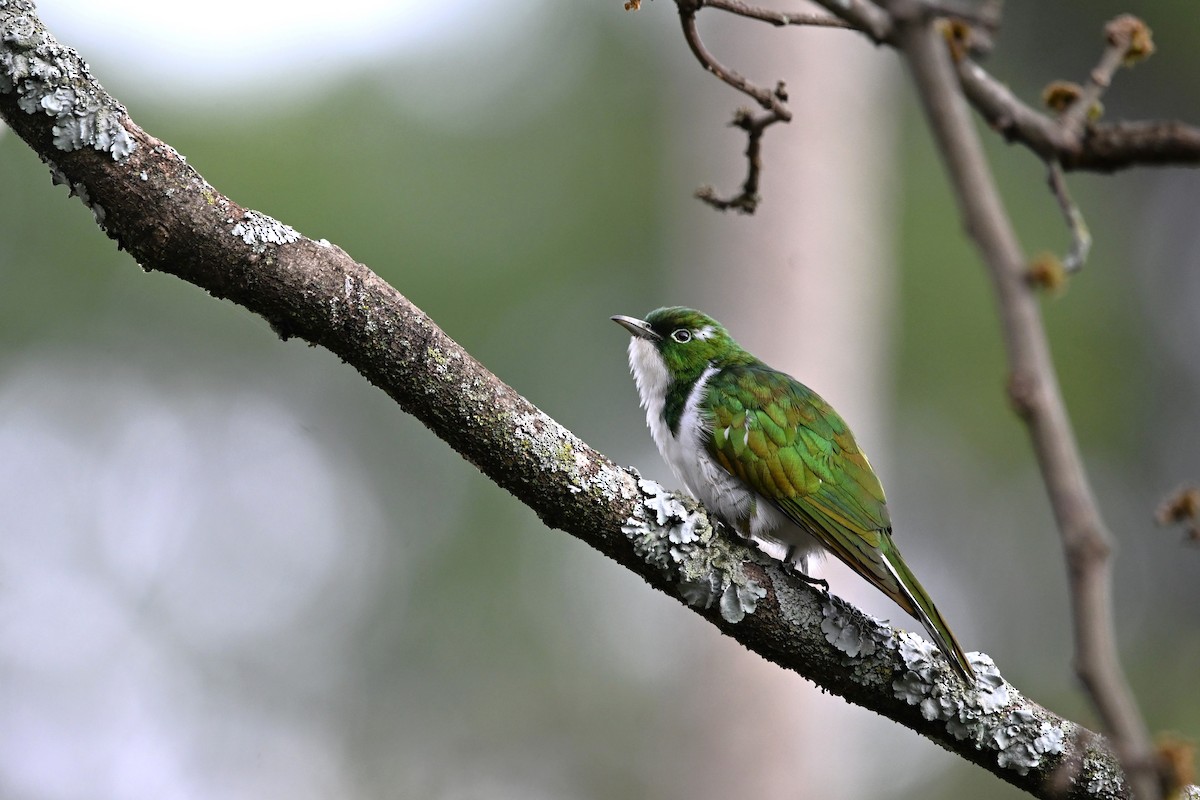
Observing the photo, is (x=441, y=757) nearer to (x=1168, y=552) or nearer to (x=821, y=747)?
(x=821, y=747)

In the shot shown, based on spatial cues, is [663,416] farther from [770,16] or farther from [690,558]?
[770,16]

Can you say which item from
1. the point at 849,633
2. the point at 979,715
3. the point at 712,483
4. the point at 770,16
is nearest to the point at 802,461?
the point at 712,483

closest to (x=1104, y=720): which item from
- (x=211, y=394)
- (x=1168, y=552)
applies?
(x=211, y=394)

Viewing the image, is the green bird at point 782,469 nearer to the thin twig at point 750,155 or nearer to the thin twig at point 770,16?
the thin twig at point 750,155

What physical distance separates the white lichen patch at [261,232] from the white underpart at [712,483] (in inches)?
67.9

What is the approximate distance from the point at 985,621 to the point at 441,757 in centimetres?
572

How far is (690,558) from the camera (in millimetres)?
2889

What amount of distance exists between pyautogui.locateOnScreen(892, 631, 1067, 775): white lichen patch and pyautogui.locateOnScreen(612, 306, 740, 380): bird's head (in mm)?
1694

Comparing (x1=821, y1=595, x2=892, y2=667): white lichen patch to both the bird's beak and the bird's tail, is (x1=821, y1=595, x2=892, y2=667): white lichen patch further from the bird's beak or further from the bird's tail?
the bird's beak

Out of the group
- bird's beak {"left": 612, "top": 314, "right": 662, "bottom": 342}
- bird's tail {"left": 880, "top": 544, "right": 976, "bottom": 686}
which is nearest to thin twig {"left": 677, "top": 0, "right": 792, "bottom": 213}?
bird's tail {"left": 880, "top": 544, "right": 976, "bottom": 686}

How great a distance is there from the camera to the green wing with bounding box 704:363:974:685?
3475mm

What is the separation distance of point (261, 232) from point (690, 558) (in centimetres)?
126

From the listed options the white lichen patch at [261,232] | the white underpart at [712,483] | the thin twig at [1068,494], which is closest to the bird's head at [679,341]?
the white underpart at [712,483]

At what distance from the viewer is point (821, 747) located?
7.53 metres
